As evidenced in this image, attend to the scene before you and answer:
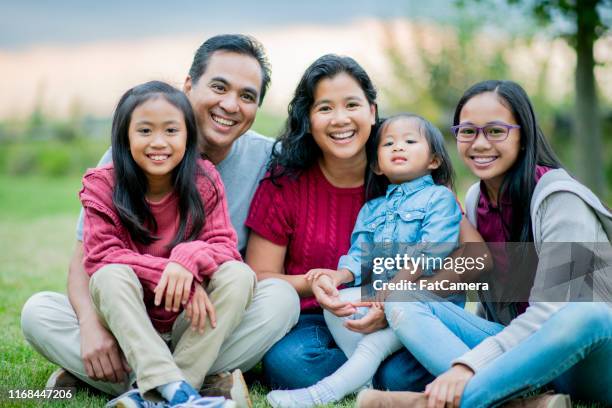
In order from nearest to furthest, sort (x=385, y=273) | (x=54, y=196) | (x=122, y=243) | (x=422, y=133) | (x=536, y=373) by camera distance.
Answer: (x=536, y=373), (x=122, y=243), (x=385, y=273), (x=422, y=133), (x=54, y=196)

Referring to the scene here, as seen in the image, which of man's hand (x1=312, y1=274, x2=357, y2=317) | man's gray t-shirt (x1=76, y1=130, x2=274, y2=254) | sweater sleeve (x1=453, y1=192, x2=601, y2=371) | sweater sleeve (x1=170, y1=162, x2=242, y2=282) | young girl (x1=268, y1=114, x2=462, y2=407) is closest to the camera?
sweater sleeve (x1=453, y1=192, x2=601, y2=371)

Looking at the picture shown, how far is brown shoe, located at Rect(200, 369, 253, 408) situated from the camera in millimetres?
2859

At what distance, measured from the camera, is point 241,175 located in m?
3.94

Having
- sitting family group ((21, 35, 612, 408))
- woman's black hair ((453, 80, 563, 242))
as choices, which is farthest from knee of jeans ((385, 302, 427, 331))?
woman's black hair ((453, 80, 563, 242))

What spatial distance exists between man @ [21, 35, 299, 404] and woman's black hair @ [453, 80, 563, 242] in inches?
40.4

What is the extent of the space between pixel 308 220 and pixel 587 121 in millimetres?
6780

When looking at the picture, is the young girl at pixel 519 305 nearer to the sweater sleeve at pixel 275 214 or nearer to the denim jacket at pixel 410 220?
the denim jacket at pixel 410 220

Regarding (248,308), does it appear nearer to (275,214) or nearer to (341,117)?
(275,214)

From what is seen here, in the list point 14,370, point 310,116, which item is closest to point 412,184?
point 310,116

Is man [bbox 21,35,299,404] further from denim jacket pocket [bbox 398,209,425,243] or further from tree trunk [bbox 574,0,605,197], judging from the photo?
tree trunk [bbox 574,0,605,197]

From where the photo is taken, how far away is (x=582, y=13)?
26.2 ft

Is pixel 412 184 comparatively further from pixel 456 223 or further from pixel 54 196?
pixel 54 196

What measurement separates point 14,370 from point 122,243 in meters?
0.99

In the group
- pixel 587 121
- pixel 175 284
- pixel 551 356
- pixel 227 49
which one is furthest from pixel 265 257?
pixel 587 121
